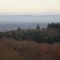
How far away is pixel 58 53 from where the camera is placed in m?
12.1

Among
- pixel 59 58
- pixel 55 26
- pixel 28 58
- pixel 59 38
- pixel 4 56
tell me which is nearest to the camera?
pixel 4 56

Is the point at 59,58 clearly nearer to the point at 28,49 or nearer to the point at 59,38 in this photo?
the point at 28,49

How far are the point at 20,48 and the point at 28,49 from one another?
55 cm

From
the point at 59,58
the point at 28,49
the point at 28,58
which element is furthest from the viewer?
the point at 28,49

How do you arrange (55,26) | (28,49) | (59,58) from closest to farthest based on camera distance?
(59,58) < (28,49) < (55,26)

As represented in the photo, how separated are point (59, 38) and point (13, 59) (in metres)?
12.9

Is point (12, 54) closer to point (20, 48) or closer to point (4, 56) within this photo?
point (4, 56)

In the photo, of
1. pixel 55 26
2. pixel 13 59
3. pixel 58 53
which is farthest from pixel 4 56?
pixel 55 26

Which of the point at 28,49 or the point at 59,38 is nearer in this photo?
the point at 28,49

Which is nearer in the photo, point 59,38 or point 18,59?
point 18,59

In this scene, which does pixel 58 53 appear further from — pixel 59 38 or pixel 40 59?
pixel 59 38

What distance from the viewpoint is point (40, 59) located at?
10.4m

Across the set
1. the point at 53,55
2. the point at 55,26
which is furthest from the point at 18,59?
the point at 55,26

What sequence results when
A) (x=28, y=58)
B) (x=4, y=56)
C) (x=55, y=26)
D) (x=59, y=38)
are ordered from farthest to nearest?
(x=55, y=26), (x=59, y=38), (x=28, y=58), (x=4, y=56)
